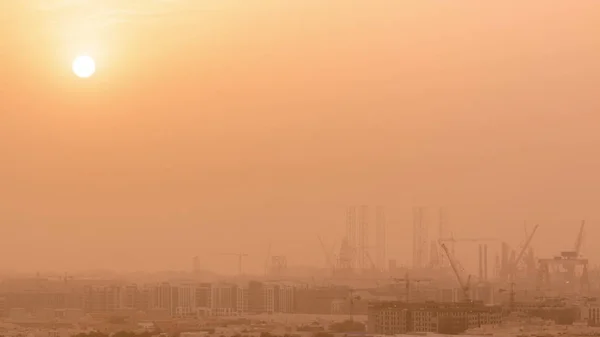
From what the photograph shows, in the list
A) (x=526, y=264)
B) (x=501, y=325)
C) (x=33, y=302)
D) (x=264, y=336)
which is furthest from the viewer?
(x=526, y=264)

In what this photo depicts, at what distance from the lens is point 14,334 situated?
46719 millimetres

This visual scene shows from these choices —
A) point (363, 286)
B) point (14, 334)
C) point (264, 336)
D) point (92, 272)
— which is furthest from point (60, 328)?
point (92, 272)

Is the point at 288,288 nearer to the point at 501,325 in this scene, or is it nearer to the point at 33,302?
the point at 33,302

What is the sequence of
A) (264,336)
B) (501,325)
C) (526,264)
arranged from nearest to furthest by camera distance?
(264,336) < (501,325) < (526,264)

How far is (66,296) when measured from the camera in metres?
77.7

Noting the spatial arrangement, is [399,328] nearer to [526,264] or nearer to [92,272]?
[526,264]

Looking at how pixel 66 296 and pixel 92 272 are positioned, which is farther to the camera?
pixel 92 272

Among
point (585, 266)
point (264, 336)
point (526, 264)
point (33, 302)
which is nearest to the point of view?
point (264, 336)

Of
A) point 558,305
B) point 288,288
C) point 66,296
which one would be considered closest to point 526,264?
point 288,288

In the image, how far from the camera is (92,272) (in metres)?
133

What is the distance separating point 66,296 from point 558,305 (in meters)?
Answer: 28.7

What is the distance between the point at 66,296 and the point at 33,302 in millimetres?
2541

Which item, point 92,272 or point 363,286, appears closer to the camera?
point 363,286

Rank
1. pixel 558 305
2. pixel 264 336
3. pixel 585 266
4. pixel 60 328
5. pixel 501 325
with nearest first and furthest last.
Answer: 1. pixel 264 336
2. pixel 501 325
3. pixel 60 328
4. pixel 558 305
5. pixel 585 266
